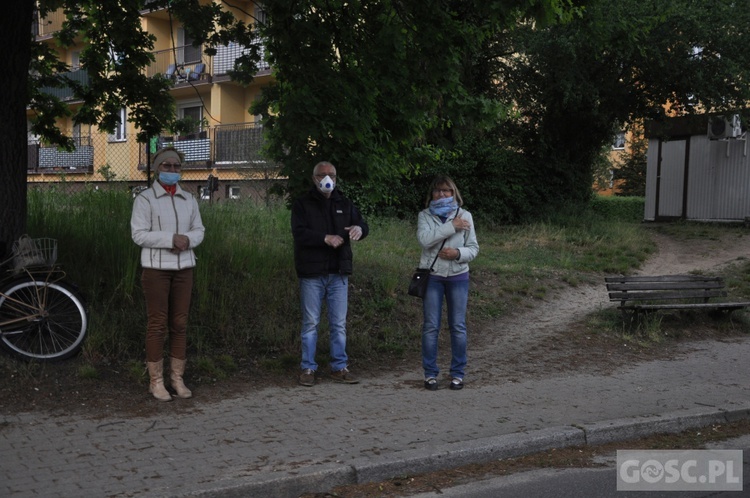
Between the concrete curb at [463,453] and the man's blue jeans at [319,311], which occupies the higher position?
the man's blue jeans at [319,311]

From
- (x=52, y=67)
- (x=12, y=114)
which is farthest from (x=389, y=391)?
(x=52, y=67)

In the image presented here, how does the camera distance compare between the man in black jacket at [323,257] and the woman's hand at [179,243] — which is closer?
the woman's hand at [179,243]

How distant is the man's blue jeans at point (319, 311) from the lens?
7.50m

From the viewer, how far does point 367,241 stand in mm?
13375

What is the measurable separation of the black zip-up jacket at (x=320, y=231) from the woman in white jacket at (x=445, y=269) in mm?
648

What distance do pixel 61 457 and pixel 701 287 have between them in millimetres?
8734

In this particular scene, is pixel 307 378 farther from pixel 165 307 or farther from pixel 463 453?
pixel 463 453

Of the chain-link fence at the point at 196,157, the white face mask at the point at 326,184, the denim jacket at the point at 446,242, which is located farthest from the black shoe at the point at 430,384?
the chain-link fence at the point at 196,157

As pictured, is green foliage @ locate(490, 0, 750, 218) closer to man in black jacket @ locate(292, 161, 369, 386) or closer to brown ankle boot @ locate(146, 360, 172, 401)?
man in black jacket @ locate(292, 161, 369, 386)

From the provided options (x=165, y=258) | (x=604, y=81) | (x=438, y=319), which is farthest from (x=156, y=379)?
(x=604, y=81)

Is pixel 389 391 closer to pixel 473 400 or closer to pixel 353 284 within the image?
pixel 473 400

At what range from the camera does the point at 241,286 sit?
8820mm

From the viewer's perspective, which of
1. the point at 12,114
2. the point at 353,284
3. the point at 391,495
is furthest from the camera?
the point at 353,284

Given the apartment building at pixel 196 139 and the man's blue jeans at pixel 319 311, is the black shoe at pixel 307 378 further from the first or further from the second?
the apartment building at pixel 196 139
